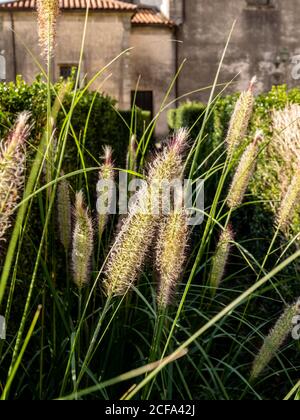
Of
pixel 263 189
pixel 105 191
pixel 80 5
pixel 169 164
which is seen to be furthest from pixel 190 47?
pixel 169 164

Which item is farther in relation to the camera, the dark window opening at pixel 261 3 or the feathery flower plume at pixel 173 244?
the dark window opening at pixel 261 3

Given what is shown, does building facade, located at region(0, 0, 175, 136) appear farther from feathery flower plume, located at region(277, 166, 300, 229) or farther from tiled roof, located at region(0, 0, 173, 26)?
feathery flower plume, located at region(277, 166, 300, 229)

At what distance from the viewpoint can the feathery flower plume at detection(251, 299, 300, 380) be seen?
1.71 metres

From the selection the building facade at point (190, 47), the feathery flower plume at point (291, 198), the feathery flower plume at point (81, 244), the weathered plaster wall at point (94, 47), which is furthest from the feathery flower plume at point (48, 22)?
the building facade at point (190, 47)

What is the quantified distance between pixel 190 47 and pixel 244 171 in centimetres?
1831

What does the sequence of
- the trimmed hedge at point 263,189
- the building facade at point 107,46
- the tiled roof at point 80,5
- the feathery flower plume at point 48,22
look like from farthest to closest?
the building facade at point 107,46, the tiled roof at point 80,5, the trimmed hedge at point 263,189, the feathery flower plume at point 48,22

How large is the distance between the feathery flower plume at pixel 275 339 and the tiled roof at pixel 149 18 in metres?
18.1

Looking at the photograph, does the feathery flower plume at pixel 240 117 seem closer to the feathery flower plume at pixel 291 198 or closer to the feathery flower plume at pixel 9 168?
the feathery flower plume at pixel 291 198

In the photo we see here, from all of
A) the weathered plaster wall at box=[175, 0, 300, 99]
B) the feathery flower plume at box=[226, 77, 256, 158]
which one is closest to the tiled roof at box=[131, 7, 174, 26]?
the weathered plaster wall at box=[175, 0, 300, 99]

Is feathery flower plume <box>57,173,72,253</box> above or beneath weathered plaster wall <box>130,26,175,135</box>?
beneath

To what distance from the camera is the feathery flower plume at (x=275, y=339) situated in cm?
171

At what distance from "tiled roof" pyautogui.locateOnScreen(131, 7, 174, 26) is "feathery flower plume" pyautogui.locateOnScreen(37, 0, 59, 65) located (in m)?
17.9
